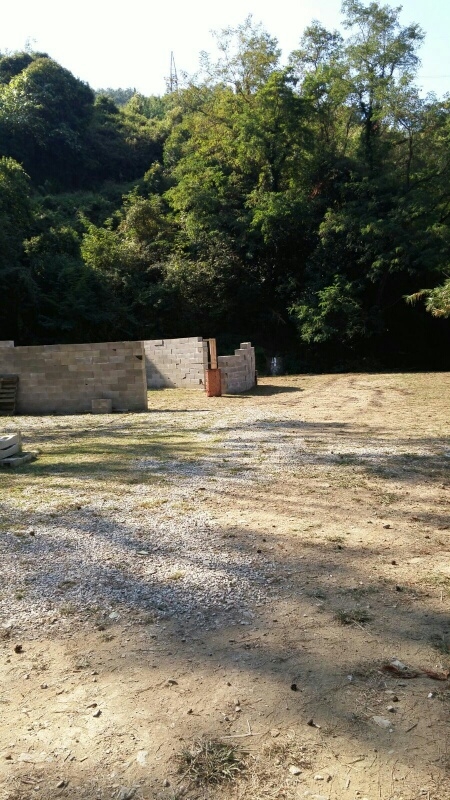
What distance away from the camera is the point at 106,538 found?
3.88 m

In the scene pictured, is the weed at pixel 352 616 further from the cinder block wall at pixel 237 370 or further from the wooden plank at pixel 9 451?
the cinder block wall at pixel 237 370

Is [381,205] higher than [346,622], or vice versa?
[381,205]

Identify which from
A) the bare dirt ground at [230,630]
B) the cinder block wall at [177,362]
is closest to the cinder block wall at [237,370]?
the cinder block wall at [177,362]

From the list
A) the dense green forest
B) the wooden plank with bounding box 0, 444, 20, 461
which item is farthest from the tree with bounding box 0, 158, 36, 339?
the wooden plank with bounding box 0, 444, 20, 461

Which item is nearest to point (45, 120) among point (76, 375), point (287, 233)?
point (287, 233)

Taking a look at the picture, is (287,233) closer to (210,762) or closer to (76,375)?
(76,375)

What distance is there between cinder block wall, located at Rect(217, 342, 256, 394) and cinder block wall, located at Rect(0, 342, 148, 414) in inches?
113

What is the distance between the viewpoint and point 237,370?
14.2 m

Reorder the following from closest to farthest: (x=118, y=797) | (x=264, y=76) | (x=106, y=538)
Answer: (x=118, y=797) < (x=106, y=538) < (x=264, y=76)

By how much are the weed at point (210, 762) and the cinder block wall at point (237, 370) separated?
1180 centimetres

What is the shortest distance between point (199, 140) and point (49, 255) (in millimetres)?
8780

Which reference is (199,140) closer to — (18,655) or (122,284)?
(122,284)

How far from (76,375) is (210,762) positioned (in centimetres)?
1020

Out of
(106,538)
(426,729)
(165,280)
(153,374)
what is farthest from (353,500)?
(165,280)
